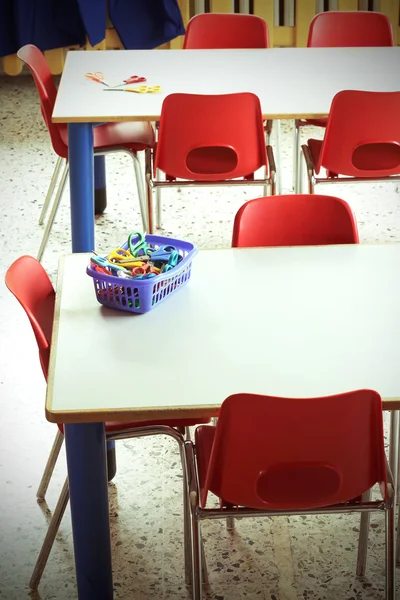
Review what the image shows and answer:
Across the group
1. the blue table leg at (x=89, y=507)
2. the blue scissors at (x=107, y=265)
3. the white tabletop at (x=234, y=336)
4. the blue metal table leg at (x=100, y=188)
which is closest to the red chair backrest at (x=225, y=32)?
the blue metal table leg at (x=100, y=188)

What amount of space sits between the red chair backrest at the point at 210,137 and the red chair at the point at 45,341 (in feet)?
4.21

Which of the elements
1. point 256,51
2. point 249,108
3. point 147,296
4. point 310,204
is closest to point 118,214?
point 256,51

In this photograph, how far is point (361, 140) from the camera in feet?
12.5

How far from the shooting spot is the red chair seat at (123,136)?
163 inches

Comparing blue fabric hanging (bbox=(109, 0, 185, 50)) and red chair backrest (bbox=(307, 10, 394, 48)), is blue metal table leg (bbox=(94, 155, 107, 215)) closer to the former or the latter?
red chair backrest (bbox=(307, 10, 394, 48))

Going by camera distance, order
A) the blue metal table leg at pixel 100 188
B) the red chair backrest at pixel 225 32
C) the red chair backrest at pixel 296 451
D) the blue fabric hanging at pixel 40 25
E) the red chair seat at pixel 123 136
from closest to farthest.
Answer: the red chair backrest at pixel 296 451 < the red chair seat at pixel 123 136 < the blue metal table leg at pixel 100 188 < the red chair backrest at pixel 225 32 < the blue fabric hanging at pixel 40 25

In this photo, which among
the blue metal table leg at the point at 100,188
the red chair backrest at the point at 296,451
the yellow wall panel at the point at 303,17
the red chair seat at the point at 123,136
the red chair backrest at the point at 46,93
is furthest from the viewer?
the yellow wall panel at the point at 303,17

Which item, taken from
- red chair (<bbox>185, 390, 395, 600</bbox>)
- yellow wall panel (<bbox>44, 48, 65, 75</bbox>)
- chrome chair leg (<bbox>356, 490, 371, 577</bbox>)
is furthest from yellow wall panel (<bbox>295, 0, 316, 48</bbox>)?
red chair (<bbox>185, 390, 395, 600</bbox>)

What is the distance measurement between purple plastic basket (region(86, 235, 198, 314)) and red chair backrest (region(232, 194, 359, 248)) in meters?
0.47

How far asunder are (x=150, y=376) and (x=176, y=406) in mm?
143

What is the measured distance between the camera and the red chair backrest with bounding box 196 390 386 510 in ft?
6.41

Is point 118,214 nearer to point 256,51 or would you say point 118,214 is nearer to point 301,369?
point 256,51

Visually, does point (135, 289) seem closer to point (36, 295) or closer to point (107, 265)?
point (107, 265)

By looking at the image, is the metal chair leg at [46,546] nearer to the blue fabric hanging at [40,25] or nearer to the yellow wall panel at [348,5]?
the blue fabric hanging at [40,25]
